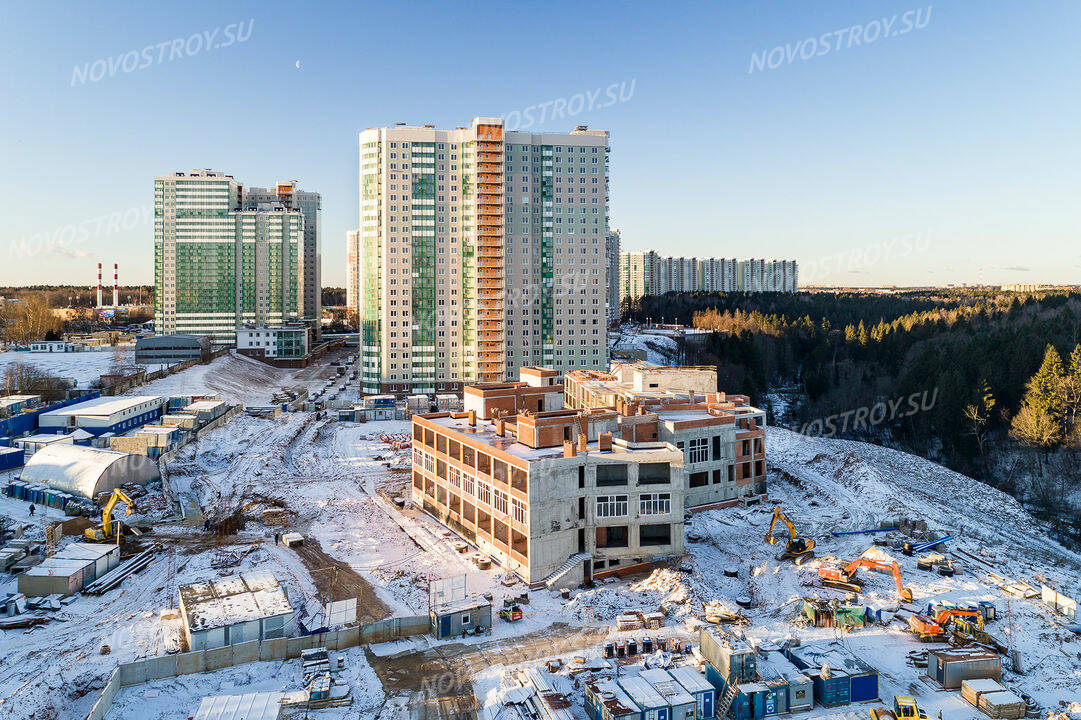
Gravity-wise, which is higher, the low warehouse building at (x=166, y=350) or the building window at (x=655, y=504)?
the low warehouse building at (x=166, y=350)

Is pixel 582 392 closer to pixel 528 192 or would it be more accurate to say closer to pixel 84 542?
pixel 528 192

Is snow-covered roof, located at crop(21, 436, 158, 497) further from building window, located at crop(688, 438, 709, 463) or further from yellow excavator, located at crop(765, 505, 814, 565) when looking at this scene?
yellow excavator, located at crop(765, 505, 814, 565)

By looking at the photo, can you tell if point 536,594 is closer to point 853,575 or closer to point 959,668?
point 853,575

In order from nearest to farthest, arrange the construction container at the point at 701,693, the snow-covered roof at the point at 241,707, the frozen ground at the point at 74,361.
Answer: the snow-covered roof at the point at 241,707, the construction container at the point at 701,693, the frozen ground at the point at 74,361

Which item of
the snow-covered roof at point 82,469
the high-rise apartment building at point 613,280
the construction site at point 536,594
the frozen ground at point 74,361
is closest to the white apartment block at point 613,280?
the high-rise apartment building at point 613,280

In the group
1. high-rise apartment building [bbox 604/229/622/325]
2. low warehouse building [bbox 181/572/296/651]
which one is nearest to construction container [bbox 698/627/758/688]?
low warehouse building [bbox 181/572/296/651]

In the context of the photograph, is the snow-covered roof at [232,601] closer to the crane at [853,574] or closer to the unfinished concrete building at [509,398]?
the unfinished concrete building at [509,398]

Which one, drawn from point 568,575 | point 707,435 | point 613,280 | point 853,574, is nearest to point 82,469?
point 568,575
